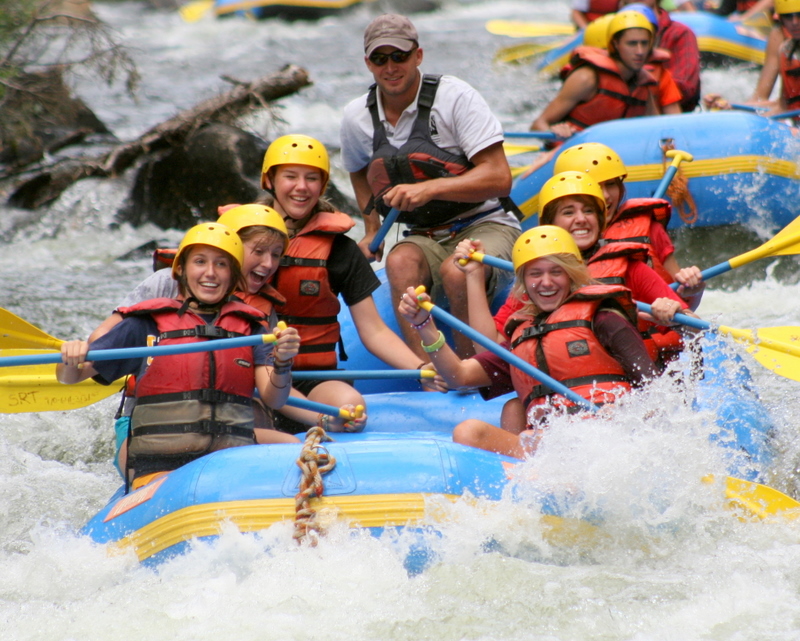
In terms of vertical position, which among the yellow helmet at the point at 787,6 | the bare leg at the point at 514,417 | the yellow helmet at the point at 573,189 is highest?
the yellow helmet at the point at 787,6

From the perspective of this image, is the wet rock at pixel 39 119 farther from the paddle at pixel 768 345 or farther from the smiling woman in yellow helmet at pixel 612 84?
the paddle at pixel 768 345

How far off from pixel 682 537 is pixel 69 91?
695 cm

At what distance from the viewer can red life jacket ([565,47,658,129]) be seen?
22.3ft

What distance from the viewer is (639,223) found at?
4285 mm

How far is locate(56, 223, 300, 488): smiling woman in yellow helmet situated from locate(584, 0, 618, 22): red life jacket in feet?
24.1

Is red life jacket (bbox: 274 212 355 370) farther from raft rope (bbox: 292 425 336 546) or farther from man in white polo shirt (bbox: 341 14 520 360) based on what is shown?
raft rope (bbox: 292 425 336 546)

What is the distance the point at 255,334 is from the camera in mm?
3609

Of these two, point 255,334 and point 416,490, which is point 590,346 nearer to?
point 416,490

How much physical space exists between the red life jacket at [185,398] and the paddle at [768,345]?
4.72 ft

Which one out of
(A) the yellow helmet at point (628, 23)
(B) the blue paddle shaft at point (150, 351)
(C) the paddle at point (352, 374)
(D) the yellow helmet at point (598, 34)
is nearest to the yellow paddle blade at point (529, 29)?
(D) the yellow helmet at point (598, 34)

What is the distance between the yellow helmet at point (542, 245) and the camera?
3592 mm

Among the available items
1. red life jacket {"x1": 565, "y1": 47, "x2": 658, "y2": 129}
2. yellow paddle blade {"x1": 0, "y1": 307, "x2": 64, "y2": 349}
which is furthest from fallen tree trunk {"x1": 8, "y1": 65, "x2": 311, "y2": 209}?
yellow paddle blade {"x1": 0, "y1": 307, "x2": 64, "y2": 349}

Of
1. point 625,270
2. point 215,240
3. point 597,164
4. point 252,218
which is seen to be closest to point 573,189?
point 625,270

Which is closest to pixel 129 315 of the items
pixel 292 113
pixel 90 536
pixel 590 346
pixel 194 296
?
pixel 194 296
